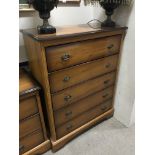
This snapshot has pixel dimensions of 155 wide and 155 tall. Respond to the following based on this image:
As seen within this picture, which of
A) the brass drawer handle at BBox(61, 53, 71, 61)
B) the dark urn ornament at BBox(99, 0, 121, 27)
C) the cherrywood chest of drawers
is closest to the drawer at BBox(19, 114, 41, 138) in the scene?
the cherrywood chest of drawers

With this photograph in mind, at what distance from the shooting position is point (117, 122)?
5.91 feet

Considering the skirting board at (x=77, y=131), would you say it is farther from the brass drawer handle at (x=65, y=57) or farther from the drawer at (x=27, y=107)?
the brass drawer handle at (x=65, y=57)

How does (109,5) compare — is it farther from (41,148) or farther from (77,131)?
(41,148)

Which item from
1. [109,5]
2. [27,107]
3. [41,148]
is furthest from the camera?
[41,148]

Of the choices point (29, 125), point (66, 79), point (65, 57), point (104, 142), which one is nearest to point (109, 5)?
point (65, 57)

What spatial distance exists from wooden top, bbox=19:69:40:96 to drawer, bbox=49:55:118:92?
0.13m

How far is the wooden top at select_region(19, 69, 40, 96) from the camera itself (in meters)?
1.11

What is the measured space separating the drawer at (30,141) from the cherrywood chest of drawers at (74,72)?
106 millimetres

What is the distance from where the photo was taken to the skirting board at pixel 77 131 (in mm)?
1430

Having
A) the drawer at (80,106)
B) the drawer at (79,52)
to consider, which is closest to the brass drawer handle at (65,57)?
the drawer at (79,52)

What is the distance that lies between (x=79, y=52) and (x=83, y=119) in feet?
2.37

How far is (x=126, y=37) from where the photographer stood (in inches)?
56.7
